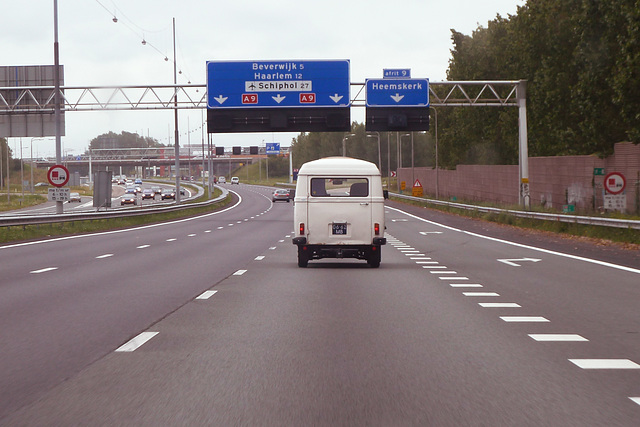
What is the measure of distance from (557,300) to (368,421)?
23.2ft

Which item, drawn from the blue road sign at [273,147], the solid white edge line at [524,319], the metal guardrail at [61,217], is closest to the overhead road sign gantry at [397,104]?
the metal guardrail at [61,217]

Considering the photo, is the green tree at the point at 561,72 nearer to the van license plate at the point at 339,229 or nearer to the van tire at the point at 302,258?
the van license plate at the point at 339,229

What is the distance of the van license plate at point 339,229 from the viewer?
17469 mm

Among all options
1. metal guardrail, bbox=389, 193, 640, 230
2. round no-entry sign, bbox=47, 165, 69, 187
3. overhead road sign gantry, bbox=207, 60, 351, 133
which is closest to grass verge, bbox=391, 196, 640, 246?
metal guardrail, bbox=389, 193, 640, 230

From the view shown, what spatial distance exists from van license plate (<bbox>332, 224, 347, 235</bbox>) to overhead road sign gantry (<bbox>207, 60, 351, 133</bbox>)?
25337mm

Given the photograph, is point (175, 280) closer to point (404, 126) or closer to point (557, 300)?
point (557, 300)

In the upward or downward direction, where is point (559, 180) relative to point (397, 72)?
downward

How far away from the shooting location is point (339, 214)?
57.4 feet

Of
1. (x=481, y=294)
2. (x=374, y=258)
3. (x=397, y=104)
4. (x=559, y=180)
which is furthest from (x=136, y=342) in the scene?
(x=559, y=180)

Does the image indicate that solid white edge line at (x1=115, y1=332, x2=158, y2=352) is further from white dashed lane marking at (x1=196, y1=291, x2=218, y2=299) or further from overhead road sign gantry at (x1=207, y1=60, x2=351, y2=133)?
overhead road sign gantry at (x1=207, y1=60, x2=351, y2=133)

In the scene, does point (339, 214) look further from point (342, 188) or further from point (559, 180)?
point (559, 180)

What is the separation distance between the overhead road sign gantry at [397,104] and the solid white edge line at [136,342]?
34.6 metres

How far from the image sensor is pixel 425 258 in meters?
20.4

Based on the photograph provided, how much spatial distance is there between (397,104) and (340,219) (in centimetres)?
2635
